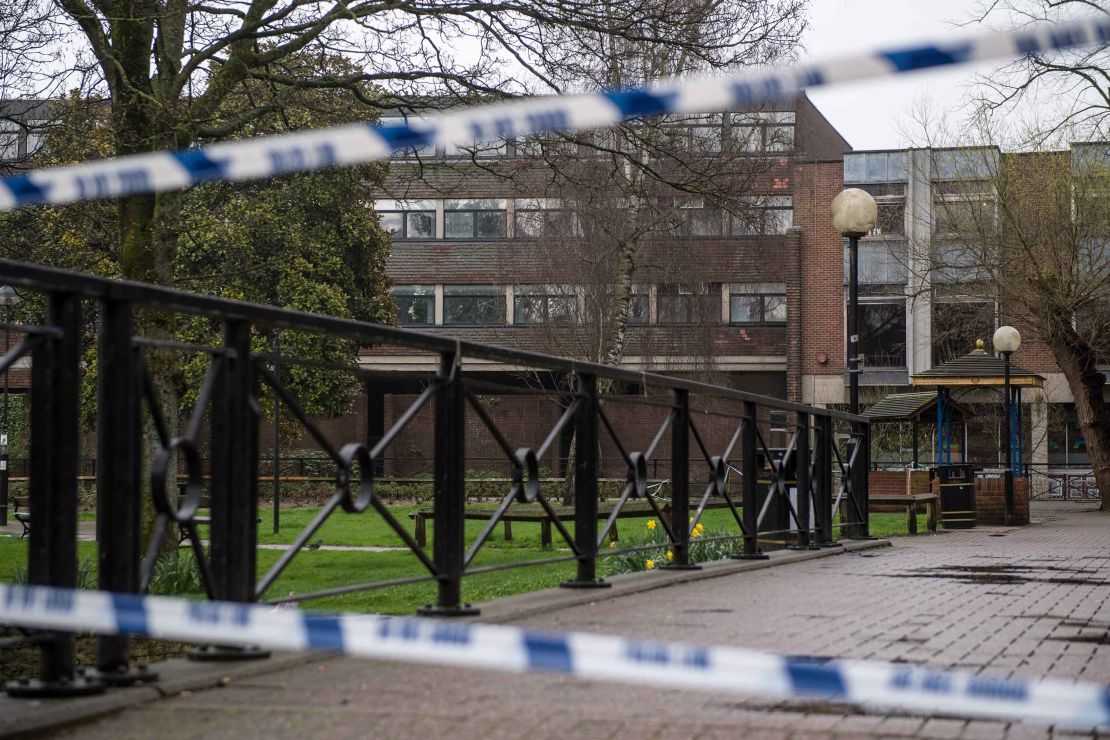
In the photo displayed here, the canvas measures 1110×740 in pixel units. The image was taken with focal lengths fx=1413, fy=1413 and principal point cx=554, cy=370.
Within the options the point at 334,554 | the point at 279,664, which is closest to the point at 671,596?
the point at 279,664

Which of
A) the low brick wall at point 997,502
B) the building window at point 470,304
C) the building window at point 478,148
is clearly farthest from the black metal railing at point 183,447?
the building window at point 470,304

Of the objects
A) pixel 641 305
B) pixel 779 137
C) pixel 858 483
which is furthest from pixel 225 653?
pixel 641 305

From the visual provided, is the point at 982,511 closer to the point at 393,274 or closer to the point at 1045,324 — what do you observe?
the point at 1045,324

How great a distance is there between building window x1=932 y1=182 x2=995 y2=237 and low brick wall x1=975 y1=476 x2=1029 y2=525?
746 centimetres

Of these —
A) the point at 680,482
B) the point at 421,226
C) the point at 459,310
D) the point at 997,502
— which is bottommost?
the point at 997,502

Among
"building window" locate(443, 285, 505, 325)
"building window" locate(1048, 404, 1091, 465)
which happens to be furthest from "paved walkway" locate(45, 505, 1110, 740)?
"building window" locate(443, 285, 505, 325)

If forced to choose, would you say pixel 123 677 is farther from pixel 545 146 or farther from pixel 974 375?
pixel 974 375

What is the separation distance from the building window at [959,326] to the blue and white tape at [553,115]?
29787 millimetres

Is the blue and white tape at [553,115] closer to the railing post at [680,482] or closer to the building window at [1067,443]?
the railing post at [680,482]

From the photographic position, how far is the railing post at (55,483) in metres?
3.98

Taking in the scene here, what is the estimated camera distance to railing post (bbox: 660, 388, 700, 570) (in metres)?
8.88

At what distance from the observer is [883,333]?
44.8m

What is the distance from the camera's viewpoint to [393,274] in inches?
1916

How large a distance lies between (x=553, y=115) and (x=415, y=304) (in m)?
45.8
